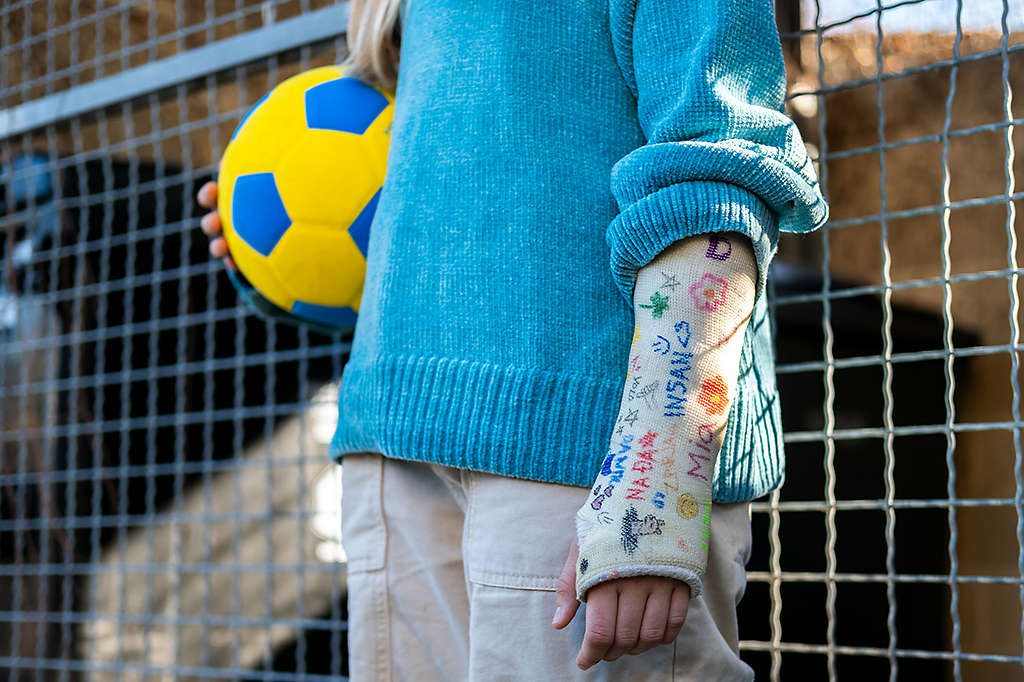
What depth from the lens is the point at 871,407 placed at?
3404 millimetres

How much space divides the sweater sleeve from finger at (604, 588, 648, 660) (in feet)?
0.77

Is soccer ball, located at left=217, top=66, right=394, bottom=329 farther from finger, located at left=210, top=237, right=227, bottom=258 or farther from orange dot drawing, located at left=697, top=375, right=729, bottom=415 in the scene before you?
orange dot drawing, located at left=697, top=375, right=729, bottom=415

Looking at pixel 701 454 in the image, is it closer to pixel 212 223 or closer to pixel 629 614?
pixel 629 614

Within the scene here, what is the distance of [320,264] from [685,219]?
0.59 meters

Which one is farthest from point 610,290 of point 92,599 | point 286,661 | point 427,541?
point 286,661

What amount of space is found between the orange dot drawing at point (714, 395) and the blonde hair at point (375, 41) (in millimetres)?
548

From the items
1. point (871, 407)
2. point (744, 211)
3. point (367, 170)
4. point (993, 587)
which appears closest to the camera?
point (744, 211)

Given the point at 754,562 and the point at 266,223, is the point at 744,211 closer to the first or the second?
the point at 266,223

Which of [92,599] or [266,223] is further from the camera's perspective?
[92,599]

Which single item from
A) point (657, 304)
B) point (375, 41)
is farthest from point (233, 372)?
point (657, 304)

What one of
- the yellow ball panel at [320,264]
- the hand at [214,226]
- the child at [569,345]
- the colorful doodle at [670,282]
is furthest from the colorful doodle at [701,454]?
the hand at [214,226]

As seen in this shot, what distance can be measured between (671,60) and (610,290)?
19cm

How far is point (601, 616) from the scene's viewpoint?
66cm

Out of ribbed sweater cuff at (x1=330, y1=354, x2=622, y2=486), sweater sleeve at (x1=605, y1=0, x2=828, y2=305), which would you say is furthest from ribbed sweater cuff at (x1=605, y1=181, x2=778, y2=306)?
ribbed sweater cuff at (x1=330, y1=354, x2=622, y2=486)
